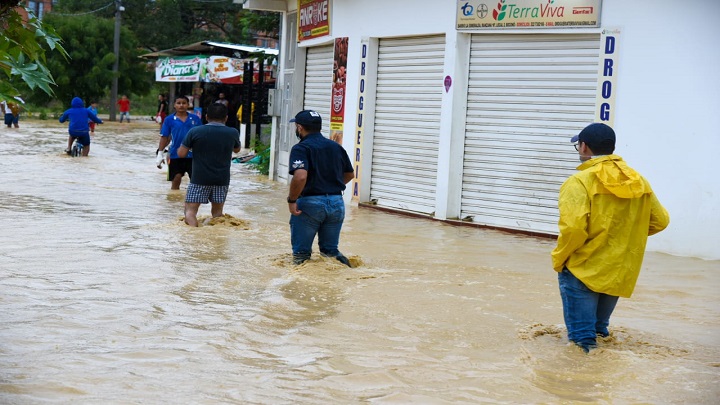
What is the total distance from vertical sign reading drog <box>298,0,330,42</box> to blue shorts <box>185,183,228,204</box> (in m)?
6.28

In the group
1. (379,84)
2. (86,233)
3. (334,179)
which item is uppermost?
(379,84)

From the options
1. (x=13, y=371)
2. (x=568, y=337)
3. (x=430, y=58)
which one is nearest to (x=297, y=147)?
(x=568, y=337)

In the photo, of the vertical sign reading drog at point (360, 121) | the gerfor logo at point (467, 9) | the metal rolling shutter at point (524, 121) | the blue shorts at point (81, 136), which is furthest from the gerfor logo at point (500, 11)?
the blue shorts at point (81, 136)

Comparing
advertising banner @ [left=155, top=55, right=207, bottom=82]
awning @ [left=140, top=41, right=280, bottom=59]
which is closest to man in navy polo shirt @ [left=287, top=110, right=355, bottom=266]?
awning @ [left=140, top=41, right=280, bottom=59]

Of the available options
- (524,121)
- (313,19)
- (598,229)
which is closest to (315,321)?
(598,229)

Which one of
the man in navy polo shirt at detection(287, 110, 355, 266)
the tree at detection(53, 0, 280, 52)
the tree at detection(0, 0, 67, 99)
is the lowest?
the man in navy polo shirt at detection(287, 110, 355, 266)

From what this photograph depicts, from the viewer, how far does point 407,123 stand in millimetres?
16297

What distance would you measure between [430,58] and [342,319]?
27.5ft

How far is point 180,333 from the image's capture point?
7.29 metres

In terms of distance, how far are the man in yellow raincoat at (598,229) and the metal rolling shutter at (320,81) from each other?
12028 mm

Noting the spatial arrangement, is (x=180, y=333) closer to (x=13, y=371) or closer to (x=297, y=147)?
(x=13, y=371)

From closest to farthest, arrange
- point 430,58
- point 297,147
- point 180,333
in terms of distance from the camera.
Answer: point 180,333, point 297,147, point 430,58

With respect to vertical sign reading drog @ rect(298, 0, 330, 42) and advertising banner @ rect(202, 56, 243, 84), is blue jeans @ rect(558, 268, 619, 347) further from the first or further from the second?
advertising banner @ rect(202, 56, 243, 84)

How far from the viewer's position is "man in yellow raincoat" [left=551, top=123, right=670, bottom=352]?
678 centimetres
